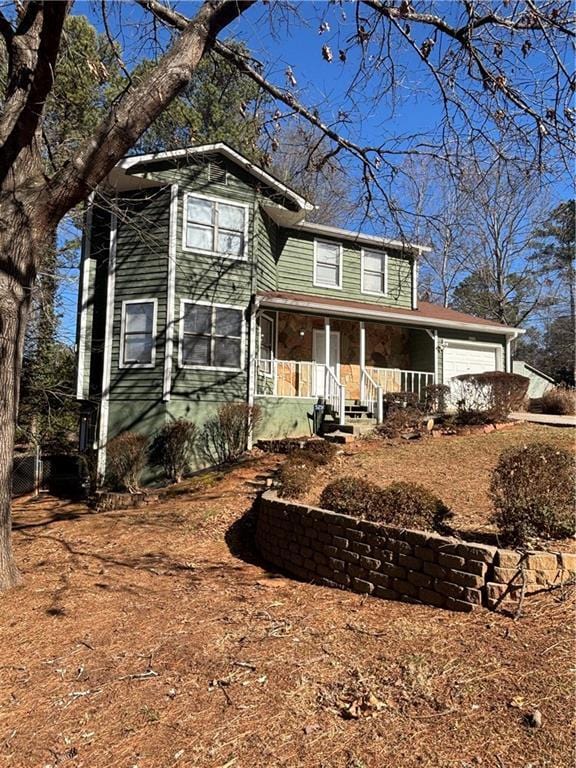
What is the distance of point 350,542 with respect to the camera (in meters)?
4.93

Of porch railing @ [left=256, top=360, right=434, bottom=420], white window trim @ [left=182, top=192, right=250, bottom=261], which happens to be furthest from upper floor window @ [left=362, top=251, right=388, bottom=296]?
white window trim @ [left=182, top=192, right=250, bottom=261]

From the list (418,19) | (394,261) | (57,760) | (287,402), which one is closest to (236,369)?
(287,402)

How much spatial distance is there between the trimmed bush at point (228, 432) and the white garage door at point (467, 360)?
7.12m

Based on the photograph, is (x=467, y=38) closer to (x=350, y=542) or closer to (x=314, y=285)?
(x=350, y=542)

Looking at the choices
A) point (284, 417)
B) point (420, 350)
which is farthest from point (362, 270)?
point (284, 417)

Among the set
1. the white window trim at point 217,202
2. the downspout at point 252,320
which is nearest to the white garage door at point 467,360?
the downspout at point 252,320

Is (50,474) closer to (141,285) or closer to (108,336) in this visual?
(108,336)

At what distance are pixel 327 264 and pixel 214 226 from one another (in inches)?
163

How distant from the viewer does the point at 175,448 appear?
10773 mm

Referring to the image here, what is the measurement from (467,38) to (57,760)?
22.3 ft

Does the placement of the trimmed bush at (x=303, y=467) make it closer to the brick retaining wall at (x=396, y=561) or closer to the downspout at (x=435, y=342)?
the brick retaining wall at (x=396, y=561)

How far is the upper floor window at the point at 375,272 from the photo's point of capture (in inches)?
622

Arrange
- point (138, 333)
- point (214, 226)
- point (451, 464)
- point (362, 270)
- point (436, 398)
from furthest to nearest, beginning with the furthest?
point (362, 270)
point (436, 398)
point (214, 226)
point (138, 333)
point (451, 464)

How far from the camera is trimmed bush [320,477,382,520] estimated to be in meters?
5.08
